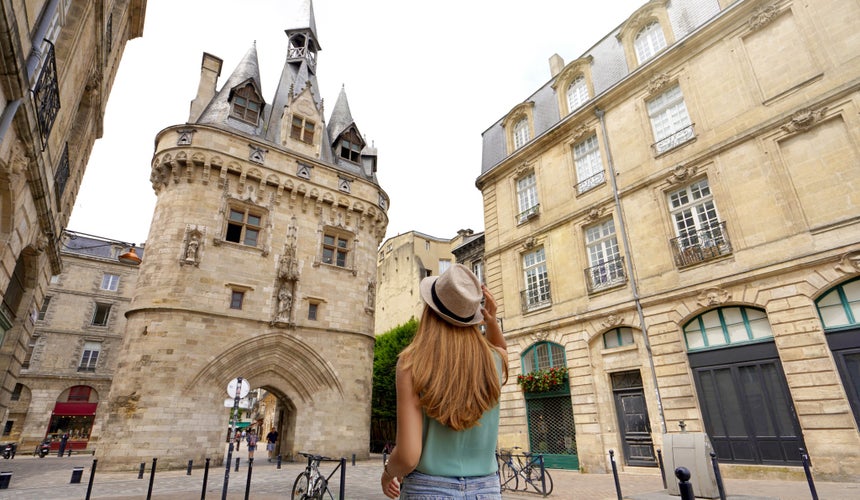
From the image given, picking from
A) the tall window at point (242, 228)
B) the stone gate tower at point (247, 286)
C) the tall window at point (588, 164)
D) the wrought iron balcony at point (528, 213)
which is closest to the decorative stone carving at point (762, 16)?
the tall window at point (588, 164)

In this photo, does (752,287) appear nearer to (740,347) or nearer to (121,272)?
(740,347)

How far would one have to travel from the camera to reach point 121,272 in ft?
95.1

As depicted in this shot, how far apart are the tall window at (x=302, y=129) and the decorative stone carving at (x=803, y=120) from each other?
16.7 m

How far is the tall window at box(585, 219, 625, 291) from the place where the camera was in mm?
12039

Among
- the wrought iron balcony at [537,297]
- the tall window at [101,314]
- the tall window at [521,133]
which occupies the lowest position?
the wrought iron balcony at [537,297]

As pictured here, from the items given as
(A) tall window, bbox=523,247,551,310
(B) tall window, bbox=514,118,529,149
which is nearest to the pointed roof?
(B) tall window, bbox=514,118,529,149

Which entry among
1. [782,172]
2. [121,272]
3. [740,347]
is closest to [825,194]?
[782,172]

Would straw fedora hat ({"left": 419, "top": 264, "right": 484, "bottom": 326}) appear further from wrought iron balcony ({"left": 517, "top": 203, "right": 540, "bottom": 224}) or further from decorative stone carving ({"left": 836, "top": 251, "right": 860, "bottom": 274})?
wrought iron balcony ({"left": 517, "top": 203, "right": 540, "bottom": 224})

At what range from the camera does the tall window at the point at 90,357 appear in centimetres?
2617

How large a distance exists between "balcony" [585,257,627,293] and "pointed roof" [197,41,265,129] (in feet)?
49.5

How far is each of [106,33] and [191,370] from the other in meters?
9.38

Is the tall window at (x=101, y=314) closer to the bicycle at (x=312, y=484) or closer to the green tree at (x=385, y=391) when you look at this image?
the green tree at (x=385, y=391)

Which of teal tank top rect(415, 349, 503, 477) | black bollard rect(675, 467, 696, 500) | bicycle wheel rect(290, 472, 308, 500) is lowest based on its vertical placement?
bicycle wheel rect(290, 472, 308, 500)

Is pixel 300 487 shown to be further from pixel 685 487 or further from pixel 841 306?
pixel 841 306
